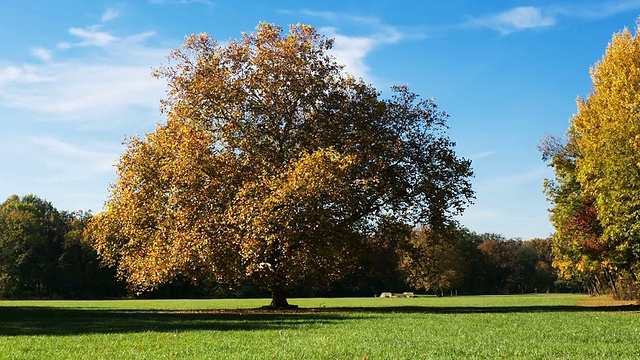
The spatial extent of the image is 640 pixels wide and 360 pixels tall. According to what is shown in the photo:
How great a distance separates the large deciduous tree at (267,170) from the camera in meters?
30.6

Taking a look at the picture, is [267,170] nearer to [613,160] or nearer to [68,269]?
[613,160]

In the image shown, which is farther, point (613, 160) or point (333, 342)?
point (613, 160)

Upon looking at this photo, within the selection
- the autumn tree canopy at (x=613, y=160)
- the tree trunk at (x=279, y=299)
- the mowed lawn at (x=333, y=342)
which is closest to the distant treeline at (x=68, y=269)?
the autumn tree canopy at (x=613, y=160)

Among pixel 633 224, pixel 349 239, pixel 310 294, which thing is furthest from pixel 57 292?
pixel 633 224

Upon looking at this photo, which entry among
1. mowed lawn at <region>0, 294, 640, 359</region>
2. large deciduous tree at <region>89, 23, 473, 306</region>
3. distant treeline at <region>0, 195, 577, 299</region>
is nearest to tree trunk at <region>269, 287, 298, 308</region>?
large deciduous tree at <region>89, 23, 473, 306</region>

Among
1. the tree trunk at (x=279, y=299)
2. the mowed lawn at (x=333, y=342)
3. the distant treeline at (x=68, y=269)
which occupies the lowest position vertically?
the mowed lawn at (x=333, y=342)

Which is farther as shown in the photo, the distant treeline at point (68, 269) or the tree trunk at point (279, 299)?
the distant treeline at point (68, 269)

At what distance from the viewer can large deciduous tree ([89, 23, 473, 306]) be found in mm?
30594

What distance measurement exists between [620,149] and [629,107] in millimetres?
2498

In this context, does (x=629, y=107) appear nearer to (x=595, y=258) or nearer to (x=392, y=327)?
(x=595, y=258)

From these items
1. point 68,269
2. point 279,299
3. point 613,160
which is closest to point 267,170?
point 279,299

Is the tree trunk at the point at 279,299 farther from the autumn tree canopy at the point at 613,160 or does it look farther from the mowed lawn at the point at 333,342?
the autumn tree canopy at the point at 613,160

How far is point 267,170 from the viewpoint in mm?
32969

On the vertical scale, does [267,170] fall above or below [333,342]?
above
